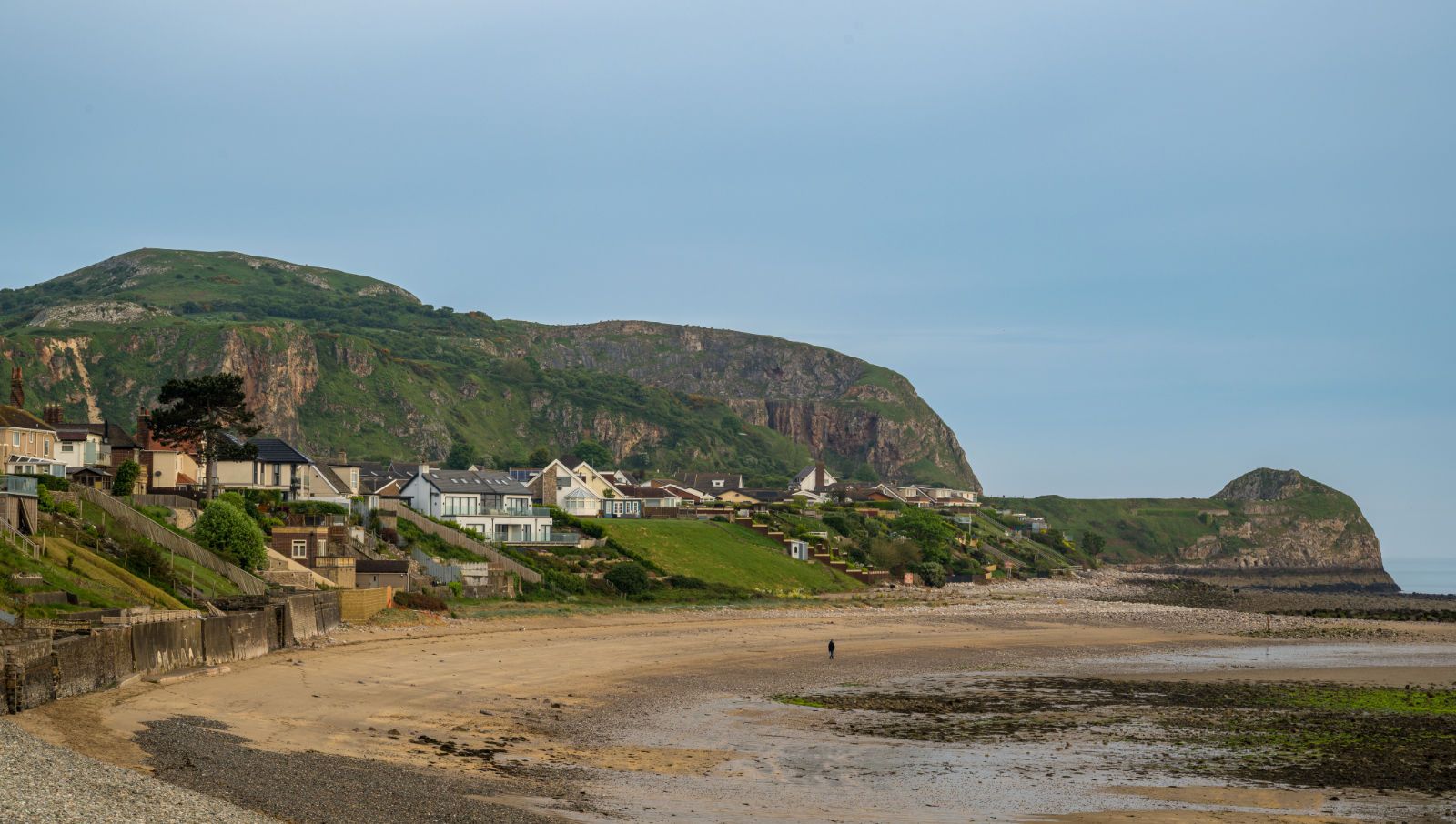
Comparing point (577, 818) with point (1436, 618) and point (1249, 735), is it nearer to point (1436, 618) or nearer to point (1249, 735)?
point (1249, 735)

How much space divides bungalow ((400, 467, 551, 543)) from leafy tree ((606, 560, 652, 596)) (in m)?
11.0

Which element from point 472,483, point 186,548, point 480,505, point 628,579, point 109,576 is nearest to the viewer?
point 109,576

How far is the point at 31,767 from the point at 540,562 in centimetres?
6011

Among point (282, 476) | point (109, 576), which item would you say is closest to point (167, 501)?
point (282, 476)

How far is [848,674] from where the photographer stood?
48000mm

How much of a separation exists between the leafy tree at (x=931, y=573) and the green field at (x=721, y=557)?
42.6 ft

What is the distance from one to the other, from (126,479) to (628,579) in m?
29.8

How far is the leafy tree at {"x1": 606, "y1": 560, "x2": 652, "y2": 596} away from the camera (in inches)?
3110

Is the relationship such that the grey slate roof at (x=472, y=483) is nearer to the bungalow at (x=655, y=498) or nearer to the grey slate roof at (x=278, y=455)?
the grey slate roof at (x=278, y=455)

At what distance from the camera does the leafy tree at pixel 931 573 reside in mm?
115812

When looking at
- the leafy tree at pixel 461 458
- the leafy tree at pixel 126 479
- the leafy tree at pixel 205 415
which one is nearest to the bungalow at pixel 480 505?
the leafy tree at pixel 205 415

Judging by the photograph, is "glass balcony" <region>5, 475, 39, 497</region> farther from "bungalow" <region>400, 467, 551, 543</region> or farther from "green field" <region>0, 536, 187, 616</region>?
"bungalow" <region>400, 467, 551, 543</region>

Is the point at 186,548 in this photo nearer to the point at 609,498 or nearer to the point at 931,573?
the point at 609,498

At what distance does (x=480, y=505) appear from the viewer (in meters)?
89.4
